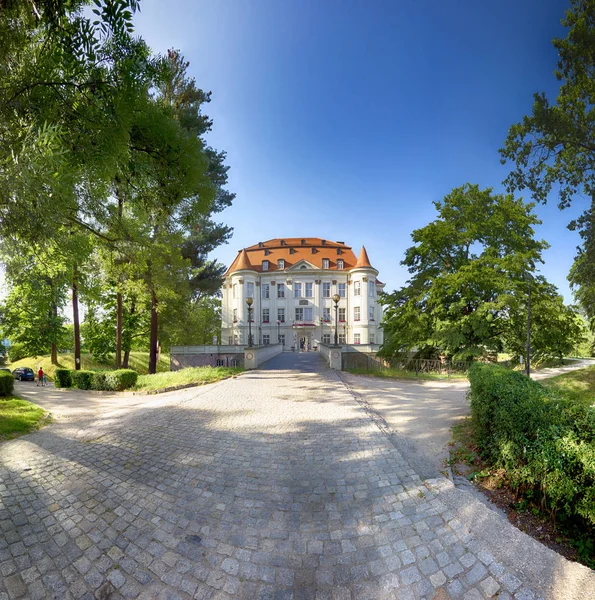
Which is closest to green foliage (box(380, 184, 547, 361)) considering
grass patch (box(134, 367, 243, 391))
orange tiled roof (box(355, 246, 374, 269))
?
grass patch (box(134, 367, 243, 391))

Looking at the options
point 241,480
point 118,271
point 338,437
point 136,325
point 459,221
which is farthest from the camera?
point 136,325

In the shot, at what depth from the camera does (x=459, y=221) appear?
60.7 ft

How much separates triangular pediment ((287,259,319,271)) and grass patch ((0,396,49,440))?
114 feet

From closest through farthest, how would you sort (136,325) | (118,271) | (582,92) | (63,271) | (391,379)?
(63,271) < (582,92) < (391,379) < (118,271) < (136,325)

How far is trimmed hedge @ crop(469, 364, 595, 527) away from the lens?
2.77 meters

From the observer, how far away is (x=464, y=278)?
15414mm

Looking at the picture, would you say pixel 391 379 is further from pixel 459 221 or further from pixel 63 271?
pixel 63 271

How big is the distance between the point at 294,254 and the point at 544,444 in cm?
4256

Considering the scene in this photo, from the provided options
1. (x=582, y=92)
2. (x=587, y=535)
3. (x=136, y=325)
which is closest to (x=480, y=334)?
(x=582, y=92)

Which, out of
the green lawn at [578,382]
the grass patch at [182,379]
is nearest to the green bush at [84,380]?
the grass patch at [182,379]

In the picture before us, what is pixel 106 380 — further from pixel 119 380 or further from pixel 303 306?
pixel 303 306

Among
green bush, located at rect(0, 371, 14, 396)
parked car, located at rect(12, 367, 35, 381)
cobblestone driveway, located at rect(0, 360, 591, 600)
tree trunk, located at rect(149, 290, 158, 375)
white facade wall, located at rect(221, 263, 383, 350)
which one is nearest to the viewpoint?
cobblestone driveway, located at rect(0, 360, 591, 600)

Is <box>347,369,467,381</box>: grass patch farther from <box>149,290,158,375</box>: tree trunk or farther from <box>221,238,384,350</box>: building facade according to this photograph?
<box>221,238,384,350</box>: building facade

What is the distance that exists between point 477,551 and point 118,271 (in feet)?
59.2
